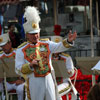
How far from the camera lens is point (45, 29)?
A: 512 inches

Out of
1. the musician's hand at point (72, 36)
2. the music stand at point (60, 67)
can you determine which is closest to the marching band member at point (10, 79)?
the music stand at point (60, 67)

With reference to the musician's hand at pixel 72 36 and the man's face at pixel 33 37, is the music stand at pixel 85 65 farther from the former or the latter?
the man's face at pixel 33 37

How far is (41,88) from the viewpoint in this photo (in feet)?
19.8

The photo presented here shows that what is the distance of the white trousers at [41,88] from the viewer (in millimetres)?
6027

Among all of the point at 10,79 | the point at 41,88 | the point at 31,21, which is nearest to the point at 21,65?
the point at 41,88

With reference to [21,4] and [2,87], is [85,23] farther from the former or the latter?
[2,87]

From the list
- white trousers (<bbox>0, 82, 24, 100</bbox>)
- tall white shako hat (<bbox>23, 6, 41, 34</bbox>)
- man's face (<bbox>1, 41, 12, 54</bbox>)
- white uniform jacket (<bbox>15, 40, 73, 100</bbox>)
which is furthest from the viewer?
man's face (<bbox>1, 41, 12, 54</bbox>)

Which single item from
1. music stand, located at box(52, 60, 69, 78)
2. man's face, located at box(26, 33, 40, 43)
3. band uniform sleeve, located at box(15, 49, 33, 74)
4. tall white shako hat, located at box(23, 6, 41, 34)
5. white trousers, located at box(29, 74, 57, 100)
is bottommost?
white trousers, located at box(29, 74, 57, 100)

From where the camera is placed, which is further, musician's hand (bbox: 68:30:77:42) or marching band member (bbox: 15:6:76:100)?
marching band member (bbox: 15:6:76:100)

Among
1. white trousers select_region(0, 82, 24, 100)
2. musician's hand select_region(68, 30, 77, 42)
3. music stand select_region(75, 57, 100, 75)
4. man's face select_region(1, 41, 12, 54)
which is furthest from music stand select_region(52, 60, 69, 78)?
man's face select_region(1, 41, 12, 54)

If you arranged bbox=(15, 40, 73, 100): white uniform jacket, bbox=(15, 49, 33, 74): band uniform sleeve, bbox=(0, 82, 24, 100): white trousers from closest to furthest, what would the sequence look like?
bbox=(15, 49, 33, 74): band uniform sleeve
bbox=(15, 40, 73, 100): white uniform jacket
bbox=(0, 82, 24, 100): white trousers

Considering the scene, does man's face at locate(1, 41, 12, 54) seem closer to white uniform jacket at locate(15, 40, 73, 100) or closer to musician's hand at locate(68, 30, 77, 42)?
white uniform jacket at locate(15, 40, 73, 100)

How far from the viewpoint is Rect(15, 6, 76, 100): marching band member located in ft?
19.8

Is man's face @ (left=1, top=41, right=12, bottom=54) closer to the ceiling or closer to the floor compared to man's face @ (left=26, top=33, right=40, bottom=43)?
closer to the floor
